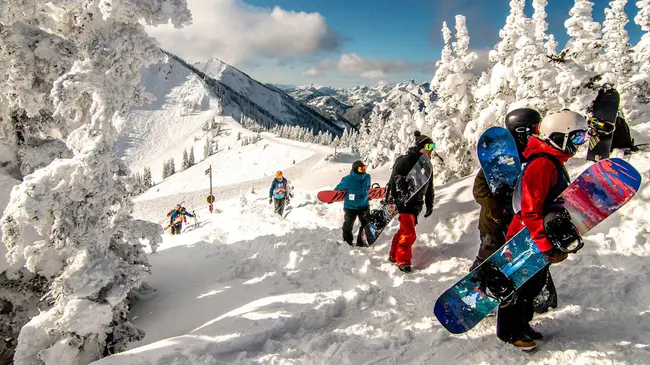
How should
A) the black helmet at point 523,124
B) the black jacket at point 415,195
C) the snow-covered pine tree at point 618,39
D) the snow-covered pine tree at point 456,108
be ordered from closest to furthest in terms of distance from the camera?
the black helmet at point 523,124 → the black jacket at point 415,195 → the snow-covered pine tree at point 456,108 → the snow-covered pine tree at point 618,39

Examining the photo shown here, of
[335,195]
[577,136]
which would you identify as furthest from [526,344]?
[335,195]

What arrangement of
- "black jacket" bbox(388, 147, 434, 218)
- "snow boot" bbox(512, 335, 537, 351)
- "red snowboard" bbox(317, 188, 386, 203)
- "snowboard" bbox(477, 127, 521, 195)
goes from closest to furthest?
"snow boot" bbox(512, 335, 537, 351), "snowboard" bbox(477, 127, 521, 195), "black jacket" bbox(388, 147, 434, 218), "red snowboard" bbox(317, 188, 386, 203)

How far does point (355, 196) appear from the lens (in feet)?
25.1

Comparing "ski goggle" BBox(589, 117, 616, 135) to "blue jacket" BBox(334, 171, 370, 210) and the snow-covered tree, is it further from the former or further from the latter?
the snow-covered tree

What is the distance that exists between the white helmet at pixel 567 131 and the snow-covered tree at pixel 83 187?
548 centimetres

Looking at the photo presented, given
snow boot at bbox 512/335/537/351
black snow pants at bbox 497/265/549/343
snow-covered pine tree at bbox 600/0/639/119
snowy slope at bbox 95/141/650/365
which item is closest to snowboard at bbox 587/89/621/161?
snowy slope at bbox 95/141/650/365

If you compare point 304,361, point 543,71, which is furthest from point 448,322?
point 543,71

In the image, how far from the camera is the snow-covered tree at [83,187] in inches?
187

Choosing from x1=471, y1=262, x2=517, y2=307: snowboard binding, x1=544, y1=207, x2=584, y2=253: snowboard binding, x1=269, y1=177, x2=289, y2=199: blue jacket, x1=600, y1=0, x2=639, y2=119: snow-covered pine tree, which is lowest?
x1=471, y1=262, x2=517, y2=307: snowboard binding

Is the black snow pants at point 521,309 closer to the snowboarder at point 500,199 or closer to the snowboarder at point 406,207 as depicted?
the snowboarder at point 500,199

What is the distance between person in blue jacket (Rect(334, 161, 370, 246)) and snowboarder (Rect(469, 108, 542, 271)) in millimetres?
3027

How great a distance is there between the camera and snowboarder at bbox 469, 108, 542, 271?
→ 14.9 feet

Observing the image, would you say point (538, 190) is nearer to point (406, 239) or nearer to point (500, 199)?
point (500, 199)

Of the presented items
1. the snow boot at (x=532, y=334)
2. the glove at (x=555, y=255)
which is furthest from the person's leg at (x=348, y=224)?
the glove at (x=555, y=255)
